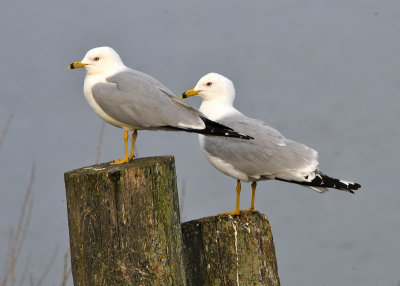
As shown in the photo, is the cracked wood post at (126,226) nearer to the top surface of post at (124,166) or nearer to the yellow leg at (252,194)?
the top surface of post at (124,166)

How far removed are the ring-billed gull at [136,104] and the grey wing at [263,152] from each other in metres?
0.37

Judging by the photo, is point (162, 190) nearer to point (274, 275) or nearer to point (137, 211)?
point (137, 211)

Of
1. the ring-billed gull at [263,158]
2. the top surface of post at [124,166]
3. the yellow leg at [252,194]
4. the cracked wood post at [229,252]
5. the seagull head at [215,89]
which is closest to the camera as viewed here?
the top surface of post at [124,166]

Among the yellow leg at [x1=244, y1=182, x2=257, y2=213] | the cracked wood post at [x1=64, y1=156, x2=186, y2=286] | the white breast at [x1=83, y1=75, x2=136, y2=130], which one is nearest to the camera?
the cracked wood post at [x1=64, y1=156, x2=186, y2=286]

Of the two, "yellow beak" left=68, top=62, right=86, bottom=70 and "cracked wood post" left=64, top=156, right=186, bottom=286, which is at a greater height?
"yellow beak" left=68, top=62, right=86, bottom=70

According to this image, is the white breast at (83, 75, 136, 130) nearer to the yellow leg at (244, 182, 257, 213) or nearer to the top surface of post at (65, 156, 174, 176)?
the top surface of post at (65, 156, 174, 176)

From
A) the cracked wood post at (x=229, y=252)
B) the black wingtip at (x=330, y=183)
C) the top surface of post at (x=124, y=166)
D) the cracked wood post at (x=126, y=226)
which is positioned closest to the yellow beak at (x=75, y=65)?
the top surface of post at (x=124, y=166)

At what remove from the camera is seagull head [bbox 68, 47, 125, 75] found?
3.93 m

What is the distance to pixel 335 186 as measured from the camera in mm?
3801

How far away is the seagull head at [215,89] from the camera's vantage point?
4.47 meters

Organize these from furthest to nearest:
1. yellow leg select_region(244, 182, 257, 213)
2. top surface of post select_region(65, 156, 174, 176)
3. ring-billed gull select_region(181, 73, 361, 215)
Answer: yellow leg select_region(244, 182, 257, 213)
ring-billed gull select_region(181, 73, 361, 215)
top surface of post select_region(65, 156, 174, 176)

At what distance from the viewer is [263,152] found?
12.7 ft

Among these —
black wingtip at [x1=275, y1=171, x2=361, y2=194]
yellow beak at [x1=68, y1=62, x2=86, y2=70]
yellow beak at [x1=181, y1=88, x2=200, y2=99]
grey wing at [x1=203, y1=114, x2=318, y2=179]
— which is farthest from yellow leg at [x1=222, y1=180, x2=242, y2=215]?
yellow beak at [x1=68, y1=62, x2=86, y2=70]

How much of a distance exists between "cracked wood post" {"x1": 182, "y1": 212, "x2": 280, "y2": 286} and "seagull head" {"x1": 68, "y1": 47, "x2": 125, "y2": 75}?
1214mm
